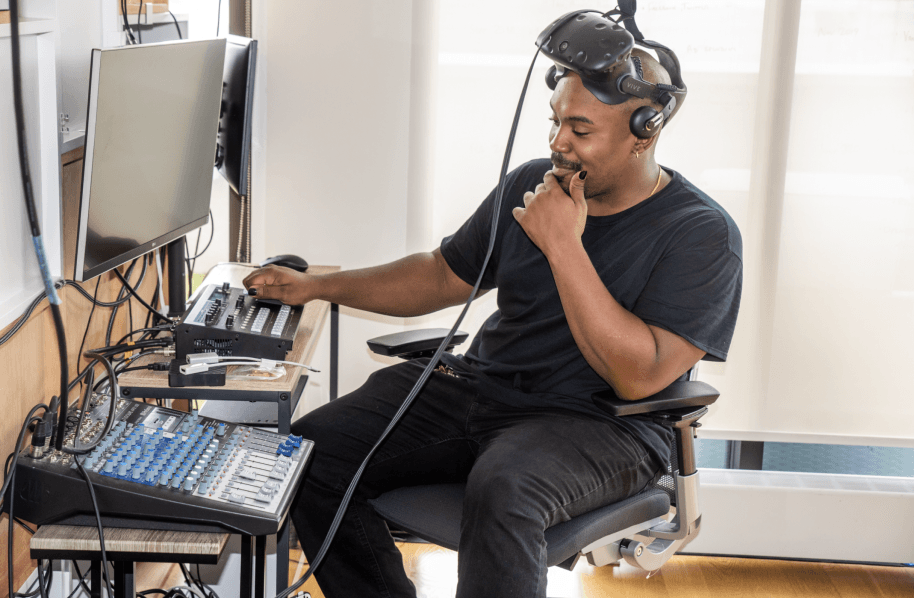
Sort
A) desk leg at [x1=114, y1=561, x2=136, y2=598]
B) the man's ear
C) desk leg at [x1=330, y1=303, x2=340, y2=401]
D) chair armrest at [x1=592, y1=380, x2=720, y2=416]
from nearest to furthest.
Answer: desk leg at [x1=114, y1=561, x2=136, y2=598], chair armrest at [x1=592, y1=380, x2=720, y2=416], the man's ear, desk leg at [x1=330, y1=303, x2=340, y2=401]

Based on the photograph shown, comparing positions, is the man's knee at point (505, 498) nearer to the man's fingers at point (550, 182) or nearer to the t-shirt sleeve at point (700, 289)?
the t-shirt sleeve at point (700, 289)

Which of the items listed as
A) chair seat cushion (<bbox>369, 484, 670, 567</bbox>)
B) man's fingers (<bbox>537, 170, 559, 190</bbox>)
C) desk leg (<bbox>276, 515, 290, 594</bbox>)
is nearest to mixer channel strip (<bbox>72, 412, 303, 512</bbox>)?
chair seat cushion (<bbox>369, 484, 670, 567</bbox>)

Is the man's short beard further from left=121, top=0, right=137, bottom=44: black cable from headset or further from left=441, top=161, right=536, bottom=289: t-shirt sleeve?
left=121, top=0, right=137, bottom=44: black cable from headset

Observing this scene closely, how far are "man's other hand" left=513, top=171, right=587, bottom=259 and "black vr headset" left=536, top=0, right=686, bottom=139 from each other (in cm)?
16

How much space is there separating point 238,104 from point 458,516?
1.12 meters

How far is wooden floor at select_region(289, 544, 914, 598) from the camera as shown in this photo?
2.28m

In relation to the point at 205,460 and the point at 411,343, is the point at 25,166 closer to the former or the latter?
the point at 205,460

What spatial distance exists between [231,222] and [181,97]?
841 mm

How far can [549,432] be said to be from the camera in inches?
58.8

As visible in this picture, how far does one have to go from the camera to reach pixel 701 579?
7.75 feet

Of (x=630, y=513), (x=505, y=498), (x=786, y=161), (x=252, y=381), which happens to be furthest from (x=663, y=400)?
(x=786, y=161)

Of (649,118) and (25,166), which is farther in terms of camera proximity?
(649,118)

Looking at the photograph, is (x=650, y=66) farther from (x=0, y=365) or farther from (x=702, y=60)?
(x=0, y=365)

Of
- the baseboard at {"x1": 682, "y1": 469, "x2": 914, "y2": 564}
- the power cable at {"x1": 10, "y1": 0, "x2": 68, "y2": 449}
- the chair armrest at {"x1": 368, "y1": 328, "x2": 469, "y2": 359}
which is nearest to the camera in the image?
the power cable at {"x1": 10, "y1": 0, "x2": 68, "y2": 449}
